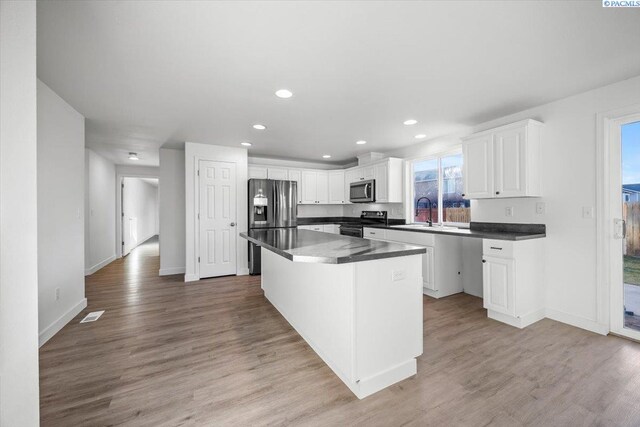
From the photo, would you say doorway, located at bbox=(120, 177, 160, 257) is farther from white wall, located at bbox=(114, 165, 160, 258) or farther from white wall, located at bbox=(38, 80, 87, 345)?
white wall, located at bbox=(38, 80, 87, 345)

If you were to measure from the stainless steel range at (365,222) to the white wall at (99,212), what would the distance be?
4851 millimetres

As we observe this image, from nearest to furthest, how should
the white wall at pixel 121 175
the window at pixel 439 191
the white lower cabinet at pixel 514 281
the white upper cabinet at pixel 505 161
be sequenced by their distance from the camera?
1. the white lower cabinet at pixel 514 281
2. the white upper cabinet at pixel 505 161
3. the window at pixel 439 191
4. the white wall at pixel 121 175

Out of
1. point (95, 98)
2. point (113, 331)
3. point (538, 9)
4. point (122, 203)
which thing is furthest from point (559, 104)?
point (122, 203)

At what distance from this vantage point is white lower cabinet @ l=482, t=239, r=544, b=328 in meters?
2.63

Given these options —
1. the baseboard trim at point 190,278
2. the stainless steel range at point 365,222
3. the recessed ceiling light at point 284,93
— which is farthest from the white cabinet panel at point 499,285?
the baseboard trim at point 190,278

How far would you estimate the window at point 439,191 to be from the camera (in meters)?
3.98

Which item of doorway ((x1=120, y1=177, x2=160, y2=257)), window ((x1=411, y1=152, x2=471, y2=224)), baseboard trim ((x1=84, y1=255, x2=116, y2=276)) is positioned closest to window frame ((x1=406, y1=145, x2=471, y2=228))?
window ((x1=411, y1=152, x2=471, y2=224))

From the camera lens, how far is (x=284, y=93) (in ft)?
8.40

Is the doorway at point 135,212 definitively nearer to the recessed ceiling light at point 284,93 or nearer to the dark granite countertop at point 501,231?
the recessed ceiling light at point 284,93

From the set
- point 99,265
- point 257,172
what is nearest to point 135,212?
point 99,265

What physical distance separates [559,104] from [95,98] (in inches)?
192

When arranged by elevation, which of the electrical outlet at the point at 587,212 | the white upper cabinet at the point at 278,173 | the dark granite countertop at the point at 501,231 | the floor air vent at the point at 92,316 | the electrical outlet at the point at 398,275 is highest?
Answer: the white upper cabinet at the point at 278,173

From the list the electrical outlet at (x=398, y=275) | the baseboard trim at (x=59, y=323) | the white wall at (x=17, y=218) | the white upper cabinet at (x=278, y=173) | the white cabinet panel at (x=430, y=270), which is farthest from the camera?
the white upper cabinet at (x=278, y=173)

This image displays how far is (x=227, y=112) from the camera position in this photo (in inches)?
121
